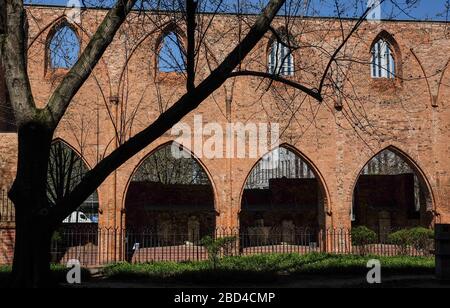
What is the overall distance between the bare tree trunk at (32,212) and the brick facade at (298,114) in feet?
38.3

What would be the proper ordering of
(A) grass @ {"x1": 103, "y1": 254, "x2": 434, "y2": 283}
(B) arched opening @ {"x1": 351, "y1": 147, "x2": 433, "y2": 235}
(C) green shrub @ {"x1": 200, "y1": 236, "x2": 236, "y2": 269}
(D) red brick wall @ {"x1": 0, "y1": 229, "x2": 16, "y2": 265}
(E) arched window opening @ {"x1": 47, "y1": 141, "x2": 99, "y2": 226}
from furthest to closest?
1. (B) arched opening @ {"x1": 351, "y1": 147, "x2": 433, "y2": 235}
2. (E) arched window opening @ {"x1": 47, "y1": 141, "x2": 99, "y2": 226}
3. (C) green shrub @ {"x1": 200, "y1": 236, "x2": 236, "y2": 269}
4. (D) red brick wall @ {"x1": 0, "y1": 229, "x2": 16, "y2": 265}
5. (A) grass @ {"x1": 103, "y1": 254, "x2": 434, "y2": 283}

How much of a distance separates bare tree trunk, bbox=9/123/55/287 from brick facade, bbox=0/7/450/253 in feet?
38.3

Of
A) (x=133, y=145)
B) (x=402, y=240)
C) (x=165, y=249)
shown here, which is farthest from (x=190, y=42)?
(x=165, y=249)

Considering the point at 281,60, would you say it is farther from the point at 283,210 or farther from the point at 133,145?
the point at 283,210

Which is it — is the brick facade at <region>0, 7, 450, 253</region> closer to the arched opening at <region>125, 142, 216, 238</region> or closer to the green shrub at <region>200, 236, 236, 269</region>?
the green shrub at <region>200, 236, 236, 269</region>

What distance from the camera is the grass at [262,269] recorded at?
11.2 m

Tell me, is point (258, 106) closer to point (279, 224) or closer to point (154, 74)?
point (154, 74)

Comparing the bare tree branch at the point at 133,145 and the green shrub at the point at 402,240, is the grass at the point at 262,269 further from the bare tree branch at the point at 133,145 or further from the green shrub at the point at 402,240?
the bare tree branch at the point at 133,145

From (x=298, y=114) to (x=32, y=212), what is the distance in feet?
45.1

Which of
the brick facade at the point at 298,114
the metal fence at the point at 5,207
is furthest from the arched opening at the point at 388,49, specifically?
the metal fence at the point at 5,207

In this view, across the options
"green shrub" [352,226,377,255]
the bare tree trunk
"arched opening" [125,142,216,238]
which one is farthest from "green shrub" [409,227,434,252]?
the bare tree trunk

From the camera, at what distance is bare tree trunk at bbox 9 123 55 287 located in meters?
6.14

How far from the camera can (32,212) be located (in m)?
6.23
